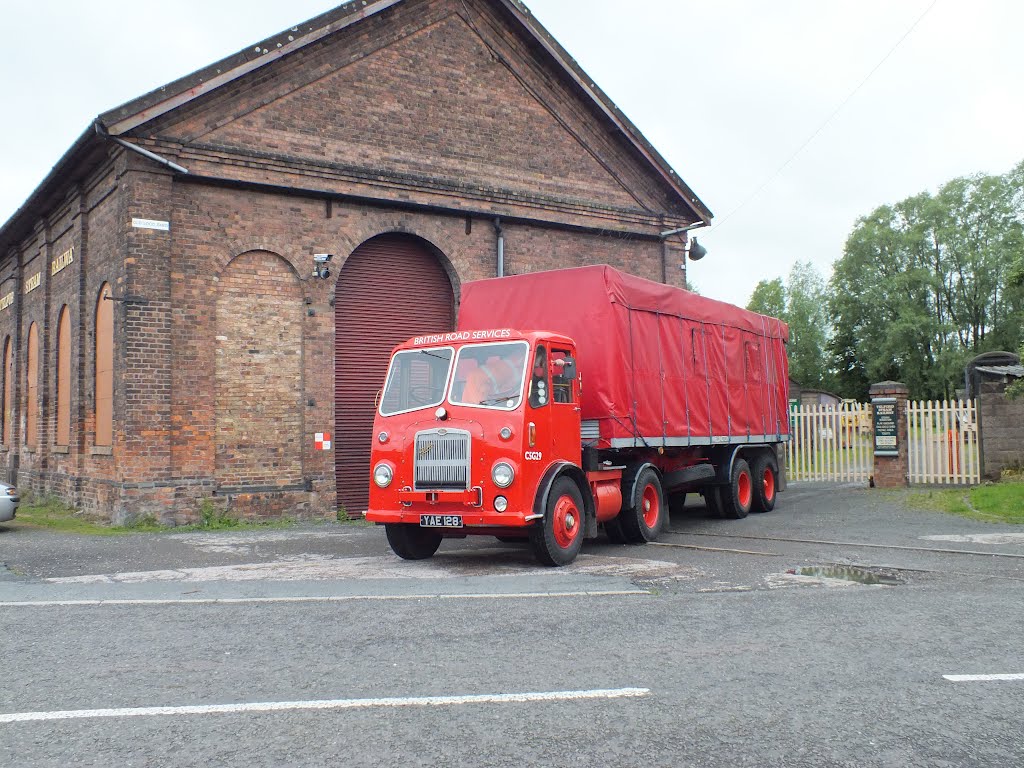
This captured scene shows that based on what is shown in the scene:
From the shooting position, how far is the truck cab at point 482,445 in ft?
32.9

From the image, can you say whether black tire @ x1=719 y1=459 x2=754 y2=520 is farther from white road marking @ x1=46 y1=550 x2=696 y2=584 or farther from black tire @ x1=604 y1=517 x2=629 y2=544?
white road marking @ x1=46 y1=550 x2=696 y2=584

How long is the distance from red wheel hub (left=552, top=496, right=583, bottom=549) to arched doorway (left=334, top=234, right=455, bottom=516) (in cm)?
674

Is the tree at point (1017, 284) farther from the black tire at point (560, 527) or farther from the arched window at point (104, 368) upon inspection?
the arched window at point (104, 368)

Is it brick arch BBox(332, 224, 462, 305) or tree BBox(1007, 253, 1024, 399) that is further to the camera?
tree BBox(1007, 253, 1024, 399)

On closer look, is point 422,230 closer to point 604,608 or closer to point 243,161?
point 243,161

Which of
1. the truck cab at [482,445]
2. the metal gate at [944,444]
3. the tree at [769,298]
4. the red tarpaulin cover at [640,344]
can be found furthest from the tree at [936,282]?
the truck cab at [482,445]

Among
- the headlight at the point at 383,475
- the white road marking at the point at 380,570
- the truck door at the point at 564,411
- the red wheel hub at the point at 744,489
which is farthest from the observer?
the red wheel hub at the point at 744,489

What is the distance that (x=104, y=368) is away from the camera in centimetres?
1620

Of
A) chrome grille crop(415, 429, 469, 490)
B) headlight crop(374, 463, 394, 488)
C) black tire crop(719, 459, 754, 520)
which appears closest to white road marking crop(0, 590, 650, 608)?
chrome grille crop(415, 429, 469, 490)

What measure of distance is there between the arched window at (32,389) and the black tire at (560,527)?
1470 cm

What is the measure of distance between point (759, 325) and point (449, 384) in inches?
310

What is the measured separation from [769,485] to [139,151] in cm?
1198

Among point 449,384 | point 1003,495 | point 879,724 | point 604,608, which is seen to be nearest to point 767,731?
point 879,724

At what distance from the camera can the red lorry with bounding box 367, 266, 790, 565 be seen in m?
10.2
